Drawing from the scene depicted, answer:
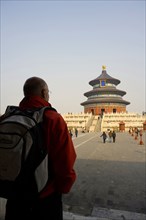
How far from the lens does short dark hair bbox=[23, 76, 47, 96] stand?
184 cm

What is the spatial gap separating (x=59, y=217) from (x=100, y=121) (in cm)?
3866

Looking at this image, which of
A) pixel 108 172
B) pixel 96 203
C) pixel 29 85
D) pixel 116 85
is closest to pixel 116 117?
pixel 116 85

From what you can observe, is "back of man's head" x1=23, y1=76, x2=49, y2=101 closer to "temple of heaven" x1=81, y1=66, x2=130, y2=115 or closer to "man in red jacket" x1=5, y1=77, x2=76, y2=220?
"man in red jacket" x1=5, y1=77, x2=76, y2=220

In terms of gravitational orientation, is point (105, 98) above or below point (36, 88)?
above

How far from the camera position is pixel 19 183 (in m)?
1.52

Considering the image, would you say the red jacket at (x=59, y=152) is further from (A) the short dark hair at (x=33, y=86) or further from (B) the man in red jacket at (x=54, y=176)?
(A) the short dark hair at (x=33, y=86)

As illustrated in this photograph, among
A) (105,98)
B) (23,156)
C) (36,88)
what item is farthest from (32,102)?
(105,98)

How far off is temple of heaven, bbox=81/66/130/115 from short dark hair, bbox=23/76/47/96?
162ft

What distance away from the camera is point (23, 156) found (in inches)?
58.2

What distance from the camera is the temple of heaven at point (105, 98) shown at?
168 feet

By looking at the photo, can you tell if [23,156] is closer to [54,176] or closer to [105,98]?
[54,176]

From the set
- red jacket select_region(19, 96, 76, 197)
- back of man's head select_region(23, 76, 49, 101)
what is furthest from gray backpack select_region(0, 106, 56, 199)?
back of man's head select_region(23, 76, 49, 101)

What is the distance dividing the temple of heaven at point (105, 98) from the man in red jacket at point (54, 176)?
49.6 meters

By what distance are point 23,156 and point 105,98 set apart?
51272mm
